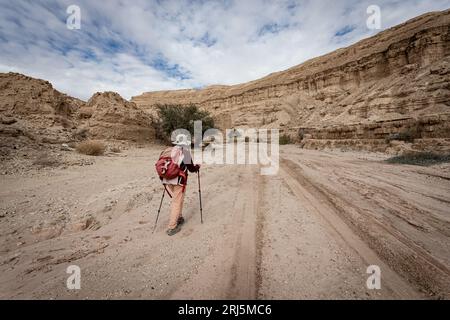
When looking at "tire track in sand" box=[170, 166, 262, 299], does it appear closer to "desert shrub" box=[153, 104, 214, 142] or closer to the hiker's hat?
the hiker's hat

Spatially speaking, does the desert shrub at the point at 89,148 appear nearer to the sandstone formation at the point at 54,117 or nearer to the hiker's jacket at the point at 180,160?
the sandstone formation at the point at 54,117

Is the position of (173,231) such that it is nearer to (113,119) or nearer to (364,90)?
(113,119)

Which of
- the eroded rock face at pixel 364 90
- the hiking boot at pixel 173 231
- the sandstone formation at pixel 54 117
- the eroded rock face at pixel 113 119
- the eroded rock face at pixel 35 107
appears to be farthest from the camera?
the eroded rock face at pixel 364 90

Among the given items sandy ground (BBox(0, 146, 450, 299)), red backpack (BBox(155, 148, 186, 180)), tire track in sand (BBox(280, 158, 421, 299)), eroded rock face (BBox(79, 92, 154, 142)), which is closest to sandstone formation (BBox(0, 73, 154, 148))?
eroded rock face (BBox(79, 92, 154, 142))

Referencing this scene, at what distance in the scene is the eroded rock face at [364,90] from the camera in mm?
16172

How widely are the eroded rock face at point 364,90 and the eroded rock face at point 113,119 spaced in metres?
15.3

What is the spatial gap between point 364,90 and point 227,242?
31094 millimetres

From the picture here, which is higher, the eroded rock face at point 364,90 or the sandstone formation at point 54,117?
the eroded rock face at point 364,90

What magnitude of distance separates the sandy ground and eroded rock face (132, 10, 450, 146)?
1111 cm

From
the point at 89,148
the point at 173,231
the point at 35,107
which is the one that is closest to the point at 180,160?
the point at 173,231

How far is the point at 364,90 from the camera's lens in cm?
2616

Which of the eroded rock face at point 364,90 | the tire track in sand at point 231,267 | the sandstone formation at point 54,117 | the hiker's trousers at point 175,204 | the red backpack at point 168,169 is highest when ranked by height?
the eroded rock face at point 364,90

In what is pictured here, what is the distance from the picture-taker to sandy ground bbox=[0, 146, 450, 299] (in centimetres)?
198

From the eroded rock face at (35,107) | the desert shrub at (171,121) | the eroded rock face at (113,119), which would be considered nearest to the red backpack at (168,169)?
the eroded rock face at (35,107)
